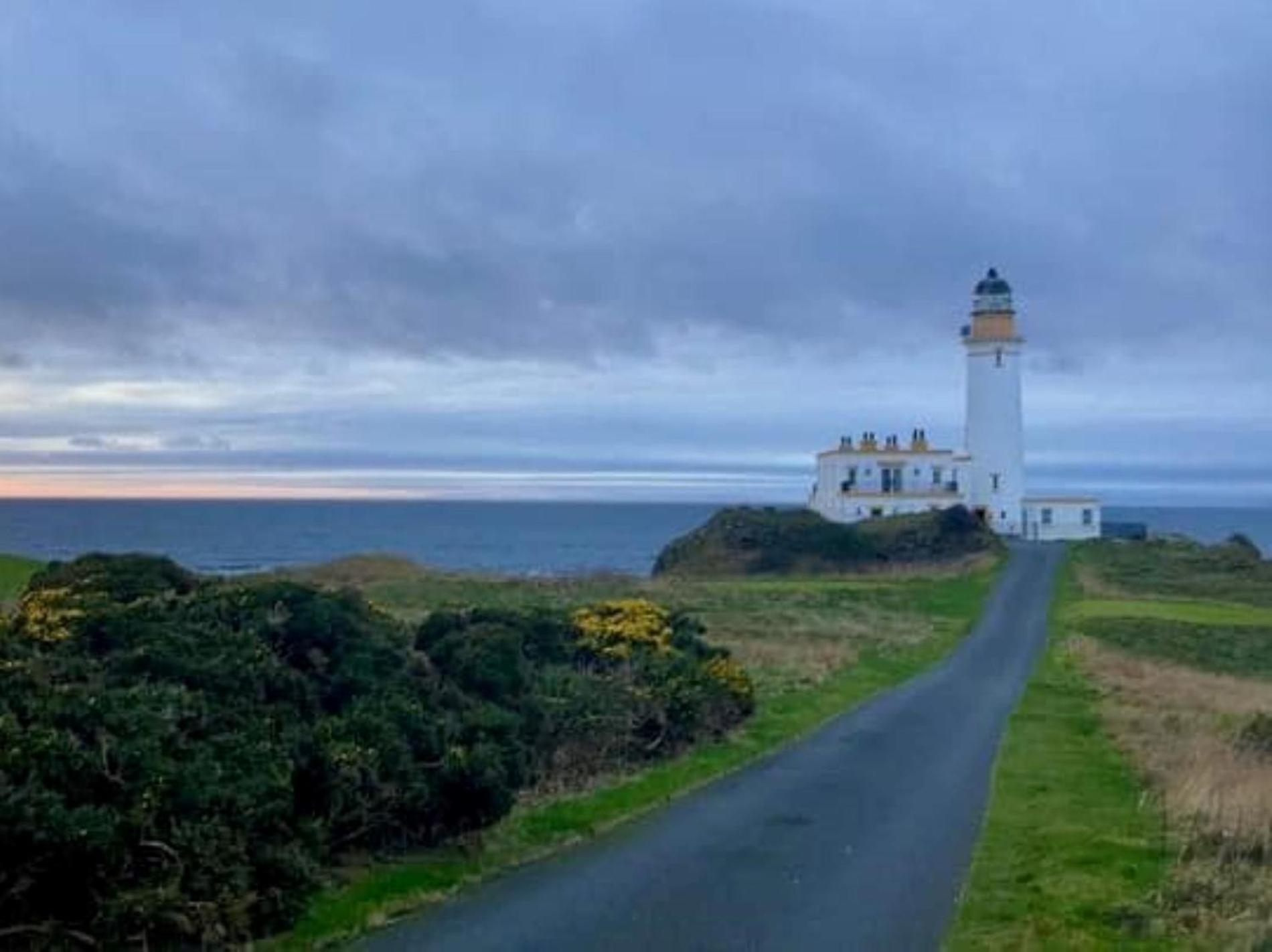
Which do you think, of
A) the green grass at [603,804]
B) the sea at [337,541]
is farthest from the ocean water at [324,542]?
the green grass at [603,804]

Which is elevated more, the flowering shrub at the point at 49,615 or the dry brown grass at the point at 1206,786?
the flowering shrub at the point at 49,615

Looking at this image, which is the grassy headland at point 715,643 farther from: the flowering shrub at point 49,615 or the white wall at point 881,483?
the white wall at point 881,483

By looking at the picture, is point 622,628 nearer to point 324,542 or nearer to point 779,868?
point 779,868

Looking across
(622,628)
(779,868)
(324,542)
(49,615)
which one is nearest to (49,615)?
(49,615)

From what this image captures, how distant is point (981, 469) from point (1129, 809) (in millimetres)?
59333

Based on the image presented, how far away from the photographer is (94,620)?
47.5ft

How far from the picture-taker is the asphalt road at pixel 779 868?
34.3 ft

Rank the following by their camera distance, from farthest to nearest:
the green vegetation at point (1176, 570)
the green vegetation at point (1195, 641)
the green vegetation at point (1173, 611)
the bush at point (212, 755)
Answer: the green vegetation at point (1176, 570) < the green vegetation at point (1173, 611) < the green vegetation at point (1195, 641) < the bush at point (212, 755)

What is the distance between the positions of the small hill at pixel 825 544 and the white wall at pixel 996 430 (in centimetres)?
893

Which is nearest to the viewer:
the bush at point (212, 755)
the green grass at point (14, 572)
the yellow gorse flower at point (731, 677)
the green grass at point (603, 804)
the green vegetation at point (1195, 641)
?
the bush at point (212, 755)

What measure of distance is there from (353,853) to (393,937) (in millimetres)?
2224

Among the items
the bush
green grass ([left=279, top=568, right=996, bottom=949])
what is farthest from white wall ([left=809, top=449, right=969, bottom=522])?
the bush

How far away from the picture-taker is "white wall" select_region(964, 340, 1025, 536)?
72.3 metres

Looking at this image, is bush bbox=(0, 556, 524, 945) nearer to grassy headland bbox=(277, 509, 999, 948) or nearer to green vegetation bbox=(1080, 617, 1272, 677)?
grassy headland bbox=(277, 509, 999, 948)
